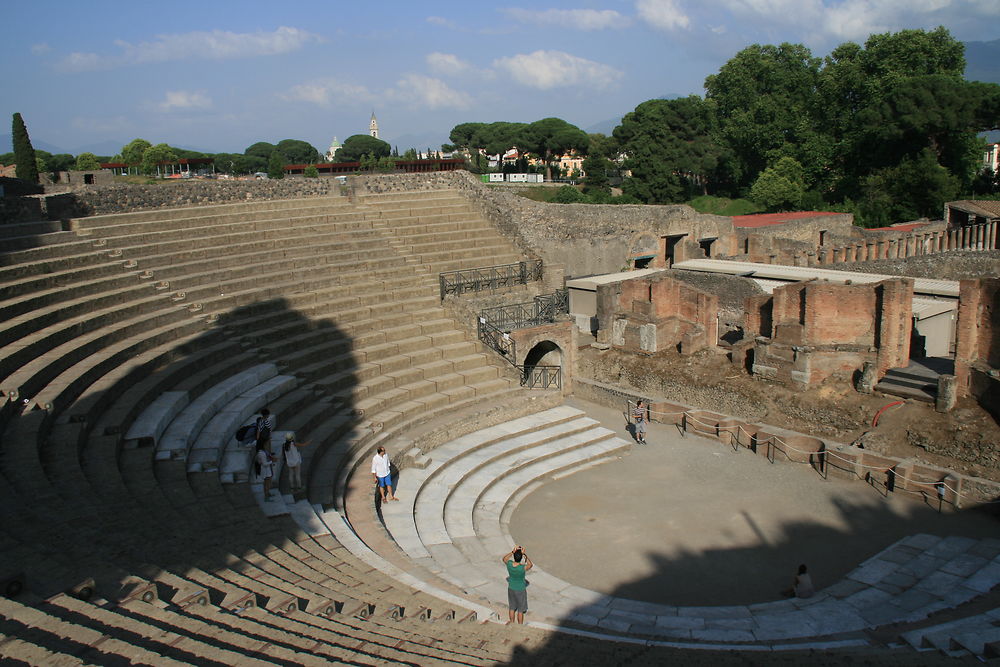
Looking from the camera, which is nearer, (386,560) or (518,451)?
(386,560)

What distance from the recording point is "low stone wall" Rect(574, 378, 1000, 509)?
11781 mm

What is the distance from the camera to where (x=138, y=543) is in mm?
6961

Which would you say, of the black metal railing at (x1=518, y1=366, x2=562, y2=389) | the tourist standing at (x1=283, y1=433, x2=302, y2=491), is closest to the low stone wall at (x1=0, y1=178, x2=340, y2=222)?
the tourist standing at (x1=283, y1=433, x2=302, y2=491)

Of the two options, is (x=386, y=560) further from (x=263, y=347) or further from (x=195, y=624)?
(x=263, y=347)

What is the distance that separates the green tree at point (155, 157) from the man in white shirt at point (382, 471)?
157ft

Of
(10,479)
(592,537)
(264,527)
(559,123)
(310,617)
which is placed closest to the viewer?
(310,617)

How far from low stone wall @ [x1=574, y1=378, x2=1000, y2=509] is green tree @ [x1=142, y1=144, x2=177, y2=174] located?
1843 inches

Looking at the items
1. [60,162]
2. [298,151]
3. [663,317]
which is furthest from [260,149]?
[663,317]

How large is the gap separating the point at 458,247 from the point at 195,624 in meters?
15.2

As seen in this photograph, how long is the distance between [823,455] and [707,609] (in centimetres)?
524

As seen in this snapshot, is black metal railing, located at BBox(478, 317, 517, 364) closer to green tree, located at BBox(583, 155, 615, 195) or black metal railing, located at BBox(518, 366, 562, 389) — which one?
black metal railing, located at BBox(518, 366, 562, 389)

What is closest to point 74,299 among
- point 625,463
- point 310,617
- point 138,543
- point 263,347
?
point 263,347

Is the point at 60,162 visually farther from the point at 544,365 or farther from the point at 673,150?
the point at 544,365

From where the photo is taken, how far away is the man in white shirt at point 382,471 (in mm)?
11156
